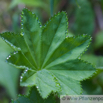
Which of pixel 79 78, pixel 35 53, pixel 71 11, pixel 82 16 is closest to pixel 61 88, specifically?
pixel 79 78

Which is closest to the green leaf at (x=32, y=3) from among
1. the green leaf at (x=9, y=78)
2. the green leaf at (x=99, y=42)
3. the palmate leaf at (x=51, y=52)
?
the green leaf at (x=9, y=78)

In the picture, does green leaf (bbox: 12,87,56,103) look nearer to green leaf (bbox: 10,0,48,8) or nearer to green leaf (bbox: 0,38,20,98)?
green leaf (bbox: 0,38,20,98)

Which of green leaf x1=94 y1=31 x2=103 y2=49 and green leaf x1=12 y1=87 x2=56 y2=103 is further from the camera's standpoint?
green leaf x1=94 y1=31 x2=103 y2=49

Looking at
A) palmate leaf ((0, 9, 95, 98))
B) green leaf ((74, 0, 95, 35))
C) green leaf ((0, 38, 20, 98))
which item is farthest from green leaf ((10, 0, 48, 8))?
palmate leaf ((0, 9, 95, 98))

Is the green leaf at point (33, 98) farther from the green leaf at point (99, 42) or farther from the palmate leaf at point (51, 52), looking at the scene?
the green leaf at point (99, 42)

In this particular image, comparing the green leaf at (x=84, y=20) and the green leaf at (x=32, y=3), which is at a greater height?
the green leaf at (x=32, y=3)

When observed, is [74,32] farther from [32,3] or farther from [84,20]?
[32,3]

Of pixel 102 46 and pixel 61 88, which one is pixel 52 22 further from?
pixel 102 46

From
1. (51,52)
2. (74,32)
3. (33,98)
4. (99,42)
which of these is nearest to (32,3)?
(74,32)
